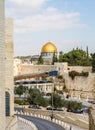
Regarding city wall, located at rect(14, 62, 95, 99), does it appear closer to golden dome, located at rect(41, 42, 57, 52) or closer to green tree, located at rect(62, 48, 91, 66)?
green tree, located at rect(62, 48, 91, 66)

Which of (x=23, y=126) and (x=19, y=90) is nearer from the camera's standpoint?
(x=23, y=126)

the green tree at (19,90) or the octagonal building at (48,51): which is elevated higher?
the octagonal building at (48,51)

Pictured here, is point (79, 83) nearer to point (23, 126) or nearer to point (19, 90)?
point (19, 90)

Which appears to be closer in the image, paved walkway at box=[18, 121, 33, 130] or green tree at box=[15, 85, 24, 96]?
paved walkway at box=[18, 121, 33, 130]

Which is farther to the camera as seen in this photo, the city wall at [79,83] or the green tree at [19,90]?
the city wall at [79,83]

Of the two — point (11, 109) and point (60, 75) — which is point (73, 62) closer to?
point (60, 75)

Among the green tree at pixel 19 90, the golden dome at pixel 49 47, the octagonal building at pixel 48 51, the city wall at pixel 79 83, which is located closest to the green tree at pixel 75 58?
the city wall at pixel 79 83

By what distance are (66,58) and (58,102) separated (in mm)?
34359

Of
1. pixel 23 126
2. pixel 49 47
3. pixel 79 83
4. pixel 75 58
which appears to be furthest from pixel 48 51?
pixel 23 126

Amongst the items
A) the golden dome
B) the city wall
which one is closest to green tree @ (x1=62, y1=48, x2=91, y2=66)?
the city wall

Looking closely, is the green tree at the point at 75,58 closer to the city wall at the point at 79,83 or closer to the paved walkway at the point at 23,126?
the city wall at the point at 79,83

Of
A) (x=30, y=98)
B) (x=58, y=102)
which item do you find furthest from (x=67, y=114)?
(x=30, y=98)

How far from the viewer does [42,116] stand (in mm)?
40625

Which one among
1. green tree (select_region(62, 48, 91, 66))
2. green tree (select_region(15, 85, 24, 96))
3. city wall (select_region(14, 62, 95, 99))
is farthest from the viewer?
green tree (select_region(62, 48, 91, 66))
